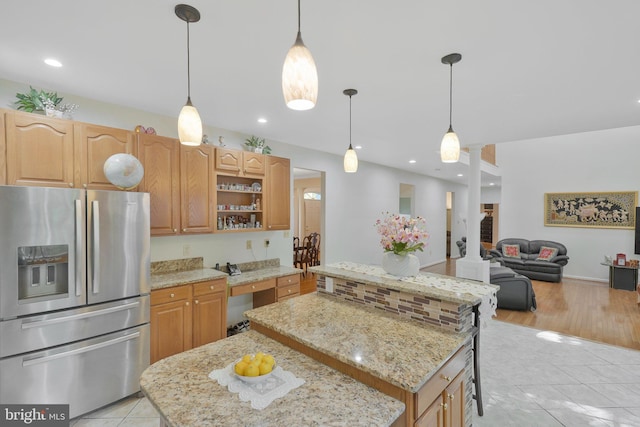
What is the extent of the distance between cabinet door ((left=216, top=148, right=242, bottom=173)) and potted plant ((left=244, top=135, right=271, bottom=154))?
326 millimetres

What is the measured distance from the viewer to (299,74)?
3.63 ft

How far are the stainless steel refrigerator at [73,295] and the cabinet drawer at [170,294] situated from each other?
11 cm

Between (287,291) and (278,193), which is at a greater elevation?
(278,193)

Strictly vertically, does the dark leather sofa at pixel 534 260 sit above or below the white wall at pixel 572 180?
below

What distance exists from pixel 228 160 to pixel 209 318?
1.74 meters

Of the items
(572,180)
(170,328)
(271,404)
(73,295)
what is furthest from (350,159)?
(572,180)

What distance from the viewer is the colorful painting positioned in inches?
249

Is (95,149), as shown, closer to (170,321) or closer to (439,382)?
(170,321)

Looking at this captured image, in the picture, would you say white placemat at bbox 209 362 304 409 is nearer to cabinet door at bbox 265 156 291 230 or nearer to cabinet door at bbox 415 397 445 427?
cabinet door at bbox 415 397 445 427

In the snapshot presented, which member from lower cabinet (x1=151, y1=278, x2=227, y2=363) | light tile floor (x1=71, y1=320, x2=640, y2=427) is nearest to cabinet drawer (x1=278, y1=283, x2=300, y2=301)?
lower cabinet (x1=151, y1=278, x2=227, y2=363)

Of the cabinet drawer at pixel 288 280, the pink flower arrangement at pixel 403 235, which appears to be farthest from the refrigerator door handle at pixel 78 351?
the pink flower arrangement at pixel 403 235

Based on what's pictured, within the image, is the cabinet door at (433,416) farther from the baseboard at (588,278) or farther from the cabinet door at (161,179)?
the baseboard at (588,278)

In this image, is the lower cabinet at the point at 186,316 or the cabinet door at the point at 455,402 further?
the lower cabinet at the point at 186,316

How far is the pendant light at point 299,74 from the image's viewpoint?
1.10 m
